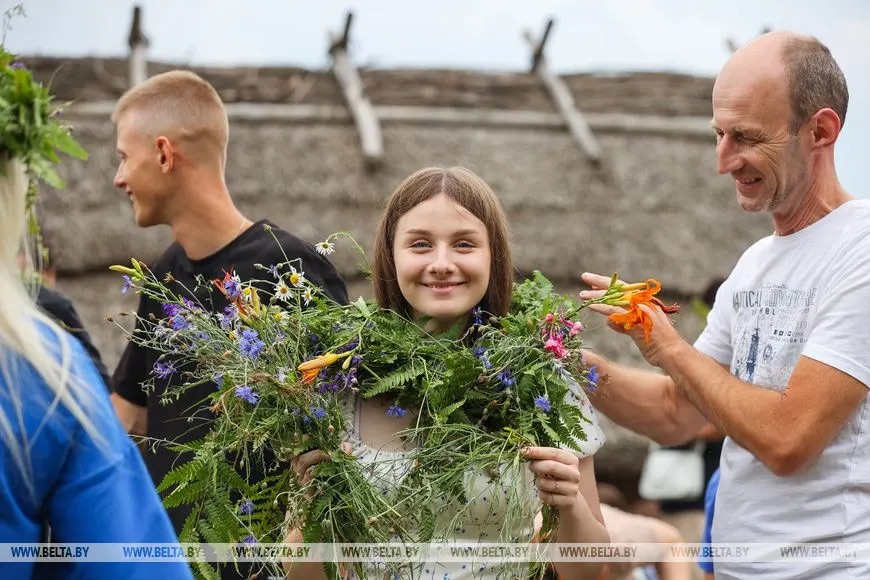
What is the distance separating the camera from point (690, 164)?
993 centimetres

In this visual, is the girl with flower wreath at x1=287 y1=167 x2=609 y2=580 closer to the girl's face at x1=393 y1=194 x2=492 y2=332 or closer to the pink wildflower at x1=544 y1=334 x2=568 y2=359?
the girl's face at x1=393 y1=194 x2=492 y2=332

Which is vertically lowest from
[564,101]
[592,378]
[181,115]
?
[592,378]

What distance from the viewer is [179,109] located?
4.35 metres

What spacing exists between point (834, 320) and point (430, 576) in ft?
4.13

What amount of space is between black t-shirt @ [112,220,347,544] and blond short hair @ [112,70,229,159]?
0.45 metres

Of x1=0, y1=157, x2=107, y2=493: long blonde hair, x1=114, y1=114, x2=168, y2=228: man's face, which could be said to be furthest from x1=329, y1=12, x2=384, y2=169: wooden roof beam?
x1=0, y1=157, x2=107, y2=493: long blonde hair

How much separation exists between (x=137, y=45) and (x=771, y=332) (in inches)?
290

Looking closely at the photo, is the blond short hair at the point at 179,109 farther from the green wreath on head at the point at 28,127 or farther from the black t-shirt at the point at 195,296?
the green wreath on head at the point at 28,127

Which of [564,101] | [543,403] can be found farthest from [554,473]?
[564,101]

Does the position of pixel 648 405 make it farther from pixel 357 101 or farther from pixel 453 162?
pixel 357 101

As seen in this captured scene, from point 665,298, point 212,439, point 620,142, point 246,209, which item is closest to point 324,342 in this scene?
point 212,439

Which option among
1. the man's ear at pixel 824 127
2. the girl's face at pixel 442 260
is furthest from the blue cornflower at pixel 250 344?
the man's ear at pixel 824 127

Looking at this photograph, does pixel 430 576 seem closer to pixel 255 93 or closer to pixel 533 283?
pixel 533 283

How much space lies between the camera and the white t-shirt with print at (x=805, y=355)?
2.89m
